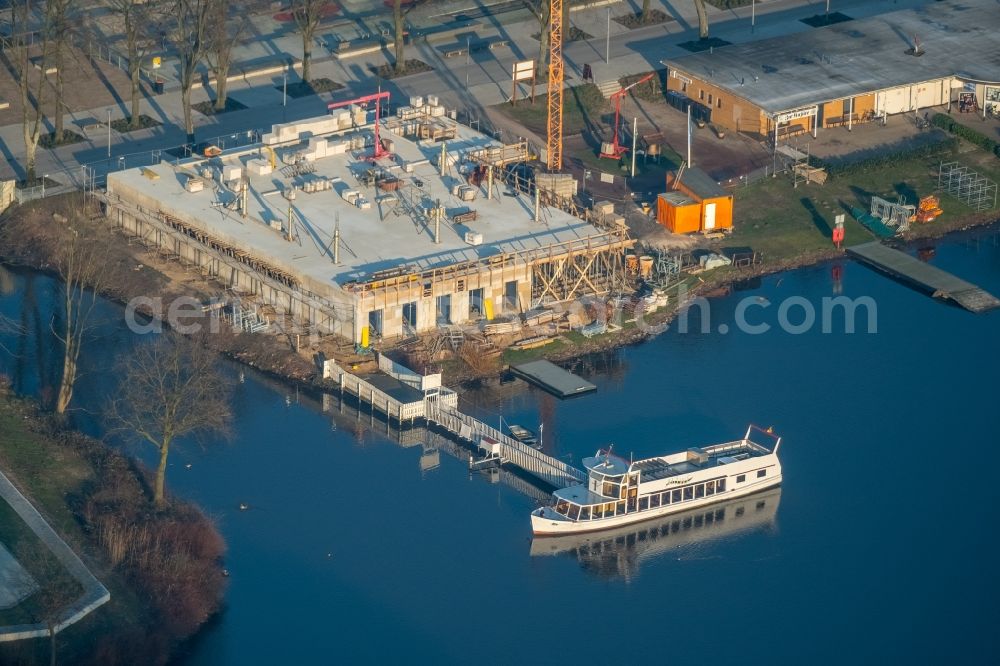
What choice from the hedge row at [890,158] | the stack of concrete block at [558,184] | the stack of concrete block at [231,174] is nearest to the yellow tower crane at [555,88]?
the stack of concrete block at [558,184]

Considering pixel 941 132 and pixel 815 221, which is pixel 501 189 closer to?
pixel 815 221

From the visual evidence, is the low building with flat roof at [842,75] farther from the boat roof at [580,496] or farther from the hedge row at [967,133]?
the boat roof at [580,496]

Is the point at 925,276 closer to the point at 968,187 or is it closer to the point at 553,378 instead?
the point at 968,187

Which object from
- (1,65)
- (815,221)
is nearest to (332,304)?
(815,221)

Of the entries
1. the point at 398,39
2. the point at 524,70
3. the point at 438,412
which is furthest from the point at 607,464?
the point at 398,39

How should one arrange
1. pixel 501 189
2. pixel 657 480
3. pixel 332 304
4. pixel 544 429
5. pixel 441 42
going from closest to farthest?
pixel 657 480
pixel 544 429
pixel 332 304
pixel 501 189
pixel 441 42

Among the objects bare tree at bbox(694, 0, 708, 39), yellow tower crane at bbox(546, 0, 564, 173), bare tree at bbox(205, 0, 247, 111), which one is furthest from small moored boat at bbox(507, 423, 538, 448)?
bare tree at bbox(694, 0, 708, 39)
